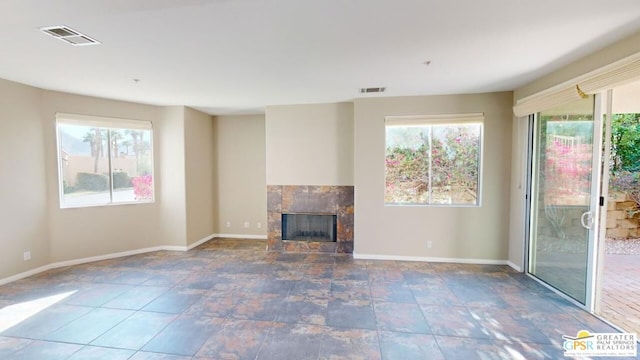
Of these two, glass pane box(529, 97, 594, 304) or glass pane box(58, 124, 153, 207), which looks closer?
glass pane box(529, 97, 594, 304)

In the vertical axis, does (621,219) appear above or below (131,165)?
below

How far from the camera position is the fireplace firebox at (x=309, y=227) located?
15.7ft

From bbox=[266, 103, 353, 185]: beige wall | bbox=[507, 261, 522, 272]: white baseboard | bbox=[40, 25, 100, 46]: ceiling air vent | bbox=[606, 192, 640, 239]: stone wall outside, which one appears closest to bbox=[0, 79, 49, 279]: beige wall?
bbox=[40, 25, 100, 46]: ceiling air vent

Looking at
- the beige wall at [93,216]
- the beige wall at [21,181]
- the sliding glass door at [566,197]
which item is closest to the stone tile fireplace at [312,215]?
the beige wall at [93,216]

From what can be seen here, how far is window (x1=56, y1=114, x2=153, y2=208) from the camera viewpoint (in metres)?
4.13

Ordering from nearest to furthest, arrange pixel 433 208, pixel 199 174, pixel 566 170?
1. pixel 566 170
2. pixel 433 208
3. pixel 199 174

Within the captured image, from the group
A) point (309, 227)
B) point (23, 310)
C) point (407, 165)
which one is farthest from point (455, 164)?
point (23, 310)

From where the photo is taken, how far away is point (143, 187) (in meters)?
4.81

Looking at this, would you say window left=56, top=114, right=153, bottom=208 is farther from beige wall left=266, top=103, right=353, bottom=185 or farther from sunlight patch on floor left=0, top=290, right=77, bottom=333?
beige wall left=266, top=103, right=353, bottom=185

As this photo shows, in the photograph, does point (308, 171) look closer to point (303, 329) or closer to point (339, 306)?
point (339, 306)

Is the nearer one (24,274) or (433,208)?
(24,274)

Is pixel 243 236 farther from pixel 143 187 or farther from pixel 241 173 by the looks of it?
pixel 143 187

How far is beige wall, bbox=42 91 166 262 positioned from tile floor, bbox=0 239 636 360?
390mm

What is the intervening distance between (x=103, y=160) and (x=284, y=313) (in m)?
3.99
